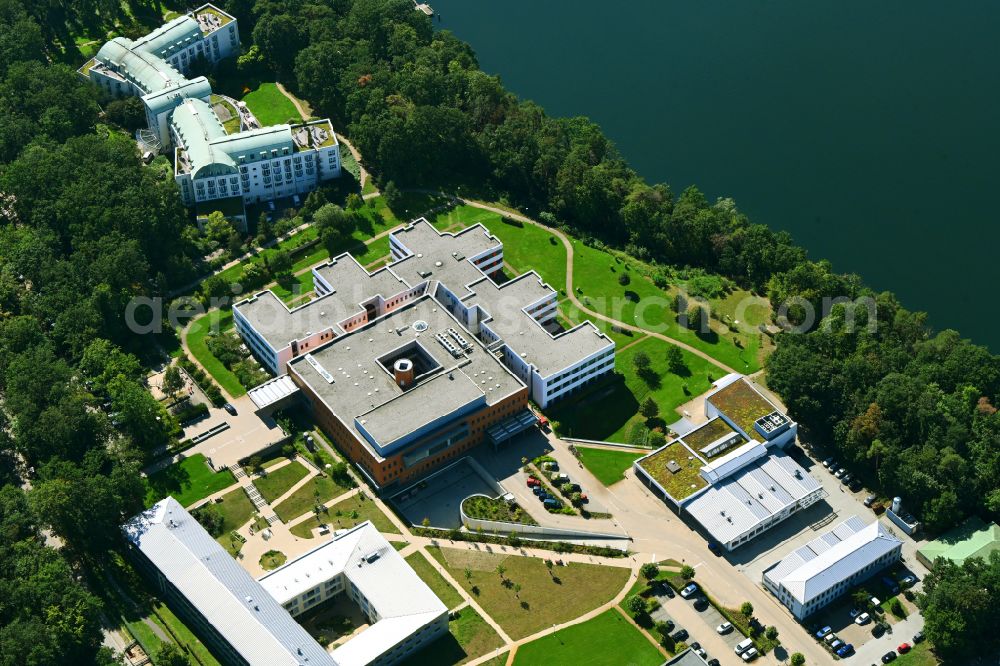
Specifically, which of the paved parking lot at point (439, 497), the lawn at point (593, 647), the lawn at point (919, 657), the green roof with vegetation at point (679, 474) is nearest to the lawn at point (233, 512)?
the paved parking lot at point (439, 497)

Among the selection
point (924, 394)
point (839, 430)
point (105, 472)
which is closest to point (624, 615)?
point (839, 430)

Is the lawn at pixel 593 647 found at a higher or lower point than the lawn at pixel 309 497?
lower

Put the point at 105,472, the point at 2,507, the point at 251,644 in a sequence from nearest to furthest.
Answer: the point at 251,644, the point at 2,507, the point at 105,472

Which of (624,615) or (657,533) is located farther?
(657,533)

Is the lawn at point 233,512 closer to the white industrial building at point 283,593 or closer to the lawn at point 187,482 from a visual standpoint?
the lawn at point 187,482

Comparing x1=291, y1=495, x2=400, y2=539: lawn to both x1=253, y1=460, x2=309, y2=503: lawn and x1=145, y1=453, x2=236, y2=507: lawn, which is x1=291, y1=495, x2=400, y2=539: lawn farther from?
x1=145, y1=453, x2=236, y2=507: lawn

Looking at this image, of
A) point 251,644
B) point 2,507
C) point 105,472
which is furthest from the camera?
point 105,472

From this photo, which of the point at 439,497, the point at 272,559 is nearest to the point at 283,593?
the point at 272,559

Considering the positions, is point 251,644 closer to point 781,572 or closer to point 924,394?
point 781,572

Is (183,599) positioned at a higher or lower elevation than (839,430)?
lower
